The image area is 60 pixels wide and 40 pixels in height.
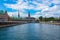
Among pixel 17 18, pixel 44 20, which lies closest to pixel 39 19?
pixel 44 20

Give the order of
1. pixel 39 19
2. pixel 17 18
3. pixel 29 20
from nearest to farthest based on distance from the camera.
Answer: pixel 17 18 < pixel 39 19 < pixel 29 20

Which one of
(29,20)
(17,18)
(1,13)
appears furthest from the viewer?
(29,20)

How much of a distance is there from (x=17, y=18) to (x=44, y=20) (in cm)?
1744

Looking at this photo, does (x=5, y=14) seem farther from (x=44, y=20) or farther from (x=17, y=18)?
(x=44, y=20)

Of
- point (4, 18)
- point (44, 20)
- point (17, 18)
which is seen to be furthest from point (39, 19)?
point (4, 18)

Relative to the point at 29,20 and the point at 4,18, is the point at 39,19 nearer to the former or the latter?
the point at 29,20

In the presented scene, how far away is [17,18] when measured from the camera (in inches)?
3541

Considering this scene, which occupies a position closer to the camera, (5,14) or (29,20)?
(5,14)

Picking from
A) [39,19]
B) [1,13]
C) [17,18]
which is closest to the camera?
[1,13]

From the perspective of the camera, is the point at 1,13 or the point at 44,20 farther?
the point at 44,20

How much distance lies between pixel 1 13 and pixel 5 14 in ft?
7.26

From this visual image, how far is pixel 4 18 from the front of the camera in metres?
66.3

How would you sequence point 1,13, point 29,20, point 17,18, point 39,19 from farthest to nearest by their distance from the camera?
point 29,20
point 39,19
point 17,18
point 1,13

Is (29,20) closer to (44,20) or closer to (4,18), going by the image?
(44,20)
